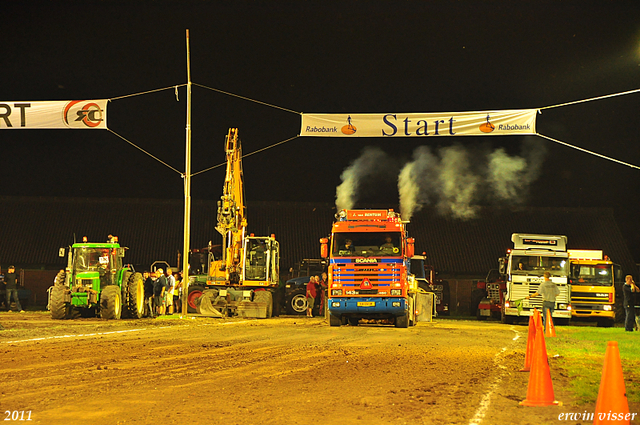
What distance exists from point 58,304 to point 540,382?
2125 centimetres

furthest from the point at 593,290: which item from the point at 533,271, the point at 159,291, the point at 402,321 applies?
the point at 159,291

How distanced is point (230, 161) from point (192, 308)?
10.9 metres

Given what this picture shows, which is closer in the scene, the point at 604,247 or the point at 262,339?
the point at 262,339

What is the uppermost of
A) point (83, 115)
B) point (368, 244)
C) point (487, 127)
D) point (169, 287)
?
point (83, 115)

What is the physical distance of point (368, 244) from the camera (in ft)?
77.2

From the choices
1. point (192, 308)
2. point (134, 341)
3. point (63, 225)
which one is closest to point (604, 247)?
point (192, 308)

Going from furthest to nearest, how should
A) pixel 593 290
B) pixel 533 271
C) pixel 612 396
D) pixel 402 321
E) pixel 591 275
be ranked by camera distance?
pixel 591 275
pixel 593 290
pixel 533 271
pixel 402 321
pixel 612 396

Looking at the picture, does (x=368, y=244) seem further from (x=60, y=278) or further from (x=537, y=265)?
(x=60, y=278)

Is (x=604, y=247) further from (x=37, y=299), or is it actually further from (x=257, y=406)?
(x=257, y=406)

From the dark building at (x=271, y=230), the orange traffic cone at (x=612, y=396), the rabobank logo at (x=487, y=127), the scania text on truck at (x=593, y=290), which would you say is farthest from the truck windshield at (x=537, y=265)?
the orange traffic cone at (x=612, y=396)

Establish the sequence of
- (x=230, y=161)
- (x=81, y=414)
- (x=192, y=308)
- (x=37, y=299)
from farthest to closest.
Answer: (x=37, y=299)
(x=192, y=308)
(x=230, y=161)
(x=81, y=414)

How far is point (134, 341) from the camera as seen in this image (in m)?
17.6

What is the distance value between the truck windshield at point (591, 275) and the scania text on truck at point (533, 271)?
7.78ft

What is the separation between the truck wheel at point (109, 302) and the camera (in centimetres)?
2647
